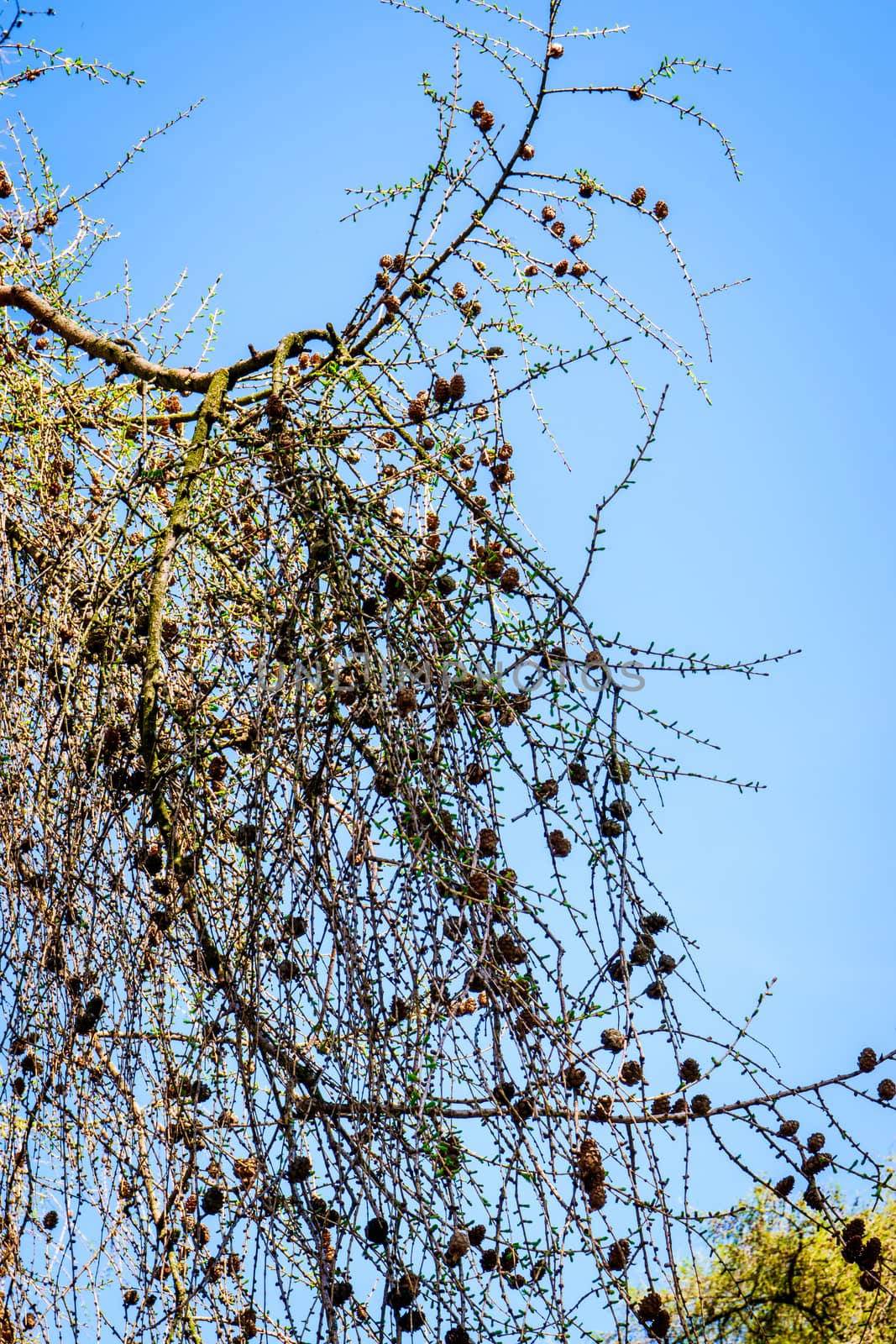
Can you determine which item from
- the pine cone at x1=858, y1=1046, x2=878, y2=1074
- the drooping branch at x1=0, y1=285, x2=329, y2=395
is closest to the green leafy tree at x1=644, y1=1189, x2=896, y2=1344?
the pine cone at x1=858, y1=1046, x2=878, y2=1074

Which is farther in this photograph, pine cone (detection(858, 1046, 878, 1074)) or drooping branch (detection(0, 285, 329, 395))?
drooping branch (detection(0, 285, 329, 395))

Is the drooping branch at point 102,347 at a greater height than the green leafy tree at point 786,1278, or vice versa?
the drooping branch at point 102,347

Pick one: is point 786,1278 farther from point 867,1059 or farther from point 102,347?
point 102,347

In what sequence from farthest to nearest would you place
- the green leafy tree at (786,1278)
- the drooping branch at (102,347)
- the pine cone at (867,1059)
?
the green leafy tree at (786,1278)
the drooping branch at (102,347)
the pine cone at (867,1059)

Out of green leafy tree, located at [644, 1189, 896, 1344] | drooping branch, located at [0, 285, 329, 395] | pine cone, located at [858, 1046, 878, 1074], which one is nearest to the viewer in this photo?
pine cone, located at [858, 1046, 878, 1074]

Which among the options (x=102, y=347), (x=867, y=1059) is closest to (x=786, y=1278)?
(x=867, y=1059)

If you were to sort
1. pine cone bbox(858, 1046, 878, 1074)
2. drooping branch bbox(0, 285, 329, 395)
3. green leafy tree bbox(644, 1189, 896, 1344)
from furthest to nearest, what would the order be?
green leafy tree bbox(644, 1189, 896, 1344) → drooping branch bbox(0, 285, 329, 395) → pine cone bbox(858, 1046, 878, 1074)

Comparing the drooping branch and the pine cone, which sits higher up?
the drooping branch

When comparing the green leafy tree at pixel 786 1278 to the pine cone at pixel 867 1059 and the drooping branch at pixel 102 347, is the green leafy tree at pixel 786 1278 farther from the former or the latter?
the drooping branch at pixel 102 347

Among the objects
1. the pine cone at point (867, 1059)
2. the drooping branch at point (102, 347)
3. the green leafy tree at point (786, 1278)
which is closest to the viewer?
the pine cone at point (867, 1059)

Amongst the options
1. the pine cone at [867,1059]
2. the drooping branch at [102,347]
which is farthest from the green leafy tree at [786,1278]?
the drooping branch at [102,347]

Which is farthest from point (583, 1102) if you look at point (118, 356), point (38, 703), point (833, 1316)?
point (833, 1316)

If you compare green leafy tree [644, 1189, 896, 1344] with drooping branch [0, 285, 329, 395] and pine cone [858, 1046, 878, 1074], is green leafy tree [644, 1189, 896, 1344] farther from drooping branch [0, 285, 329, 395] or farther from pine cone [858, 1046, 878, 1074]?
drooping branch [0, 285, 329, 395]

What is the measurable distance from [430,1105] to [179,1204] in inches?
13.5
